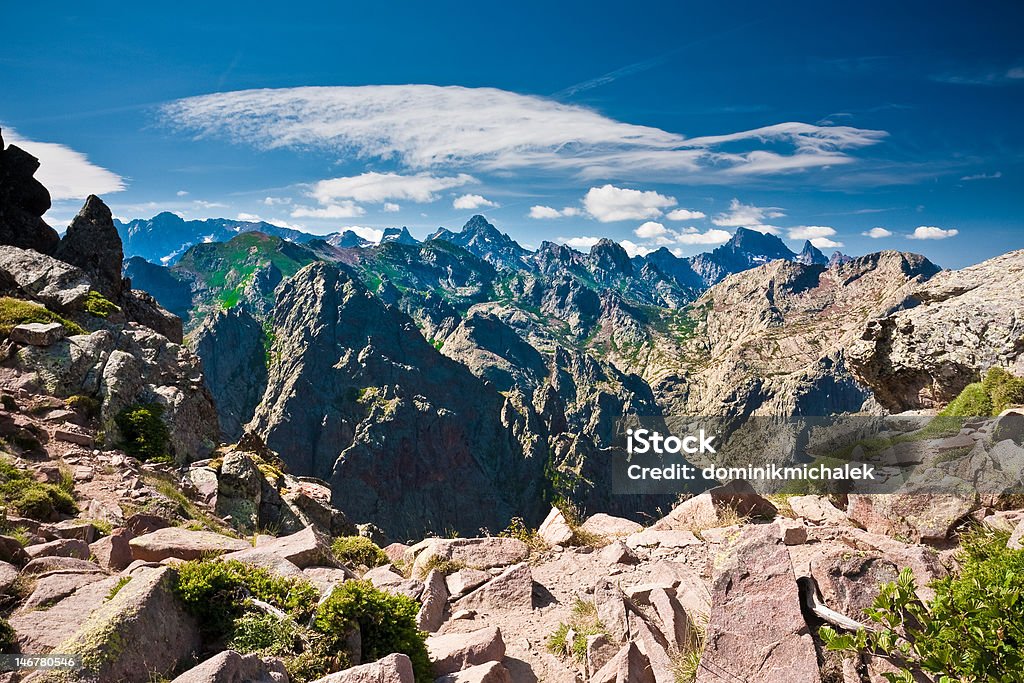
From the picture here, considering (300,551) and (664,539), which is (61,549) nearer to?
(300,551)

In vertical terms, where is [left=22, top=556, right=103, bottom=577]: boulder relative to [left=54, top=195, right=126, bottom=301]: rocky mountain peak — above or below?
below

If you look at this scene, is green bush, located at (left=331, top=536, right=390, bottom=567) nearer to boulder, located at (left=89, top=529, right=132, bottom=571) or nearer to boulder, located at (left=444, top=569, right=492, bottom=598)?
boulder, located at (left=444, top=569, right=492, bottom=598)

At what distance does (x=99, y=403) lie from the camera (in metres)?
20.4

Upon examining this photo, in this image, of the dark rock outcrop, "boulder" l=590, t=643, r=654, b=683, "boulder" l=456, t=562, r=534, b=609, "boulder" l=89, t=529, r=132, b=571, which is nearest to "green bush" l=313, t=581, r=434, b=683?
"boulder" l=590, t=643, r=654, b=683

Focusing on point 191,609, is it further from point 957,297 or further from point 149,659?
point 957,297

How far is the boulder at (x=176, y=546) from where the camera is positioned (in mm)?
10789

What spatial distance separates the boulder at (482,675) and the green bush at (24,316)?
24.1 m

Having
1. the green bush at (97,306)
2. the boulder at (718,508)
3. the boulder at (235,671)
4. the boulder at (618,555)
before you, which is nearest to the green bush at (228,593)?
the boulder at (235,671)

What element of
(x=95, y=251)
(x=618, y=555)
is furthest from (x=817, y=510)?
(x=95, y=251)

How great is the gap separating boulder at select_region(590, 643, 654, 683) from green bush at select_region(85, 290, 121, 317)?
29508 mm

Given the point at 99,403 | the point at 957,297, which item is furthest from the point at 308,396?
the point at 957,297

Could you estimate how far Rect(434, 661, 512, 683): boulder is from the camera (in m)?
7.40
